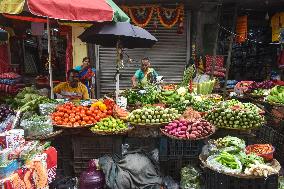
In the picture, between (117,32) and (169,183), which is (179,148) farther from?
(117,32)

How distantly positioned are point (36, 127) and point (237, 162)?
10.1ft

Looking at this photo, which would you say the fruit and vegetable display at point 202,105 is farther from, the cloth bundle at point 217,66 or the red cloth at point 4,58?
the red cloth at point 4,58

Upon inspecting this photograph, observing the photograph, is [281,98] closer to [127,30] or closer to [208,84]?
[208,84]

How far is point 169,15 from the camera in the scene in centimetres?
1062

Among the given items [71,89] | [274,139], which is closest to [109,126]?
[71,89]

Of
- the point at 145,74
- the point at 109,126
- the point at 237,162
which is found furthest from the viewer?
the point at 145,74

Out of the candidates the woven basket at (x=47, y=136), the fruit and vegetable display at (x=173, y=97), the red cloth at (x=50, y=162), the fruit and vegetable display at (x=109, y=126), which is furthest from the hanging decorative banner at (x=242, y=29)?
the red cloth at (x=50, y=162)

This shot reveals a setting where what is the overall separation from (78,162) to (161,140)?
1.48m

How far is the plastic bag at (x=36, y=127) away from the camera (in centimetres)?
538

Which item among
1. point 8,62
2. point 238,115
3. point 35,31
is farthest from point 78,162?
point 8,62

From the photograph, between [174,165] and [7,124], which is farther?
[174,165]

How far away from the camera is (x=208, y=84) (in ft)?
28.0

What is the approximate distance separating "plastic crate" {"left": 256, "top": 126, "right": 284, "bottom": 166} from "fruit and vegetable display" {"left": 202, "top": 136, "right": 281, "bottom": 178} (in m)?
1.18

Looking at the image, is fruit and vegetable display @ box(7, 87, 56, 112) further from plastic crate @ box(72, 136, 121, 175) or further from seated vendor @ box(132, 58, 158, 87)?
seated vendor @ box(132, 58, 158, 87)
